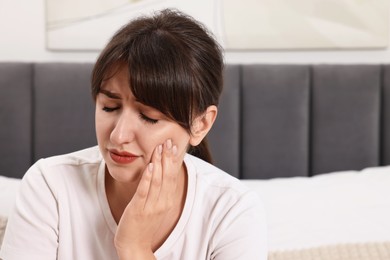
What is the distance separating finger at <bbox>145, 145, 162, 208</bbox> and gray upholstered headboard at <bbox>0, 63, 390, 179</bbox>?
99 cm

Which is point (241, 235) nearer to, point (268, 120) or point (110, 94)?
point (110, 94)

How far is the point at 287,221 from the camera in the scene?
1659 millimetres

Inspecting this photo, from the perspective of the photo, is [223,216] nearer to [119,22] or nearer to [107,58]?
[107,58]

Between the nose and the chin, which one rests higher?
the nose

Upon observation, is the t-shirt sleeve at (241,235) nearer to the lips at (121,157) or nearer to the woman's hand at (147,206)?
the woman's hand at (147,206)

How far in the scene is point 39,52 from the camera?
224 centimetres

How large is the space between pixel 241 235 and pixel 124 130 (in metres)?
0.36

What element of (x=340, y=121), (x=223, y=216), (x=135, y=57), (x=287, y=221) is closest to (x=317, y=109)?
(x=340, y=121)

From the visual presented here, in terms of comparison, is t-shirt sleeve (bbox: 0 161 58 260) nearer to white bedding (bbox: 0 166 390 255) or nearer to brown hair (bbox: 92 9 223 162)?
brown hair (bbox: 92 9 223 162)

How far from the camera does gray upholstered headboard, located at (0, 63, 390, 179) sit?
2.11 metres

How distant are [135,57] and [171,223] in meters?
0.41

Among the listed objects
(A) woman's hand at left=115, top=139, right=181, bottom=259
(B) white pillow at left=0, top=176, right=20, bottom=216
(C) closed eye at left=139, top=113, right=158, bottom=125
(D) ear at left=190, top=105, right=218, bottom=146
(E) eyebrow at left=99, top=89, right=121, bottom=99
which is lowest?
(B) white pillow at left=0, top=176, right=20, bottom=216

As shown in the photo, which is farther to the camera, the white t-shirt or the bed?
the bed

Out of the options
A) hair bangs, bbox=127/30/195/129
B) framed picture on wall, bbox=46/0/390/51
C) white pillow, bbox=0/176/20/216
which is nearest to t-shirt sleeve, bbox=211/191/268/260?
hair bangs, bbox=127/30/195/129
